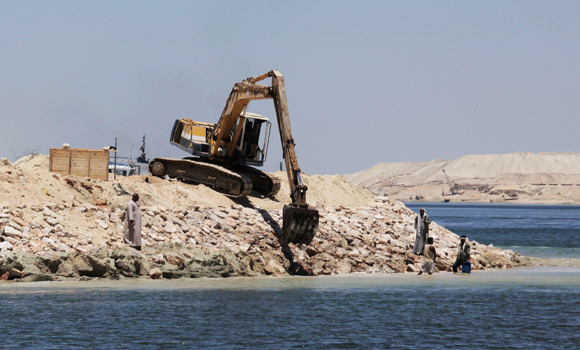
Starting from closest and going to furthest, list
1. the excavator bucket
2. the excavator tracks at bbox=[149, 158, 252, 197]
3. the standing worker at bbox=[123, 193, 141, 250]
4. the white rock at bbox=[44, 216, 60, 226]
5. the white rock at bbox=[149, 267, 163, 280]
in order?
the white rock at bbox=[149, 267, 163, 280], the standing worker at bbox=[123, 193, 141, 250], the white rock at bbox=[44, 216, 60, 226], the excavator bucket, the excavator tracks at bbox=[149, 158, 252, 197]

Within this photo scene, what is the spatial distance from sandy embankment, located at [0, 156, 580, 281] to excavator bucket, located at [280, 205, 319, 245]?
2.39 ft

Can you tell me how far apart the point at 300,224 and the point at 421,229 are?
3.86 m

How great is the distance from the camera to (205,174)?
2736 cm

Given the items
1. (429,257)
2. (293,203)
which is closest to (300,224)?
(293,203)

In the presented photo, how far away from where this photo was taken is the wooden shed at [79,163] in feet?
83.8

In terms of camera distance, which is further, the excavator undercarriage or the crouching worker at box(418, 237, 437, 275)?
the excavator undercarriage

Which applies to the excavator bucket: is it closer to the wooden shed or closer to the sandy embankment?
the sandy embankment

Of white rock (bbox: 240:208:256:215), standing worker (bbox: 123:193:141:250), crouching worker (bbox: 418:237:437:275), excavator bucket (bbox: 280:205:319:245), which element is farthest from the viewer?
white rock (bbox: 240:208:256:215)

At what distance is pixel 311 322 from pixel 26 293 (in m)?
6.17

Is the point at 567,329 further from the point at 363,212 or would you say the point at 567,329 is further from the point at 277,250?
the point at 363,212

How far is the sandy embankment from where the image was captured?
1783cm

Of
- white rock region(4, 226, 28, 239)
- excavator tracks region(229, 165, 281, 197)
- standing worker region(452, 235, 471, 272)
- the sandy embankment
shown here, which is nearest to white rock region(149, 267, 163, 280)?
the sandy embankment

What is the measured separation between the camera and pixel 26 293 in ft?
50.0

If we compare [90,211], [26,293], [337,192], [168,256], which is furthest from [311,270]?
[337,192]
